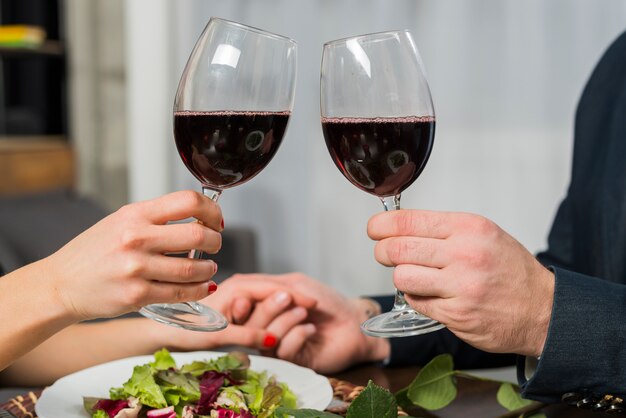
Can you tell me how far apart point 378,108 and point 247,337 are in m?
0.51

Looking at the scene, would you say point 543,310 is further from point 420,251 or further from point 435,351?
point 435,351

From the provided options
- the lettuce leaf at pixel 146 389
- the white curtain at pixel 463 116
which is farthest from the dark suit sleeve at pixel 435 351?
the white curtain at pixel 463 116

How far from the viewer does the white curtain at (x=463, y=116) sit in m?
2.53

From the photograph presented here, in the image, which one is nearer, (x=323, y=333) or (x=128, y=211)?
(x=128, y=211)

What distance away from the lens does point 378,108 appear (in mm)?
923

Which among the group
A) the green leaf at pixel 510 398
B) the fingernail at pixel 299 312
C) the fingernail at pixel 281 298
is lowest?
the green leaf at pixel 510 398

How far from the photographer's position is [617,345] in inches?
40.0

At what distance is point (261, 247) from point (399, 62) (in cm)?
253

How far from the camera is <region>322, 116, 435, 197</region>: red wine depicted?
0.93m

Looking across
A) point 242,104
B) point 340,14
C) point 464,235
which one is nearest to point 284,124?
point 242,104

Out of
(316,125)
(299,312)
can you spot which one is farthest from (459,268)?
(316,125)

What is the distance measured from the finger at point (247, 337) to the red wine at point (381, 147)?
40cm

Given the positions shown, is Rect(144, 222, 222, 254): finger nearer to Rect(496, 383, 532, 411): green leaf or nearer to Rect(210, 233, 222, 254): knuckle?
Rect(210, 233, 222, 254): knuckle

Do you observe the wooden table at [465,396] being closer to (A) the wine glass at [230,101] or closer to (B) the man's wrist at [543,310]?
(B) the man's wrist at [543,310]
